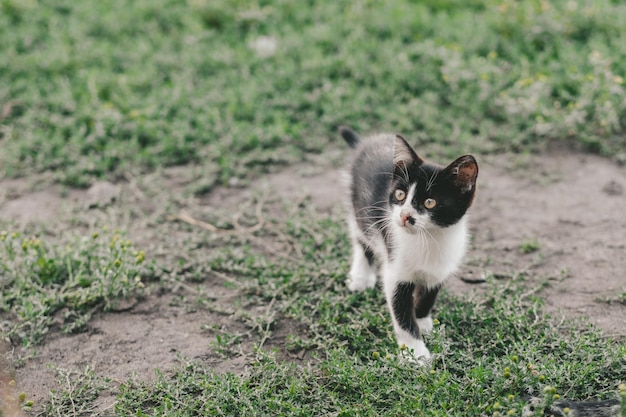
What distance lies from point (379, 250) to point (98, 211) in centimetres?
246

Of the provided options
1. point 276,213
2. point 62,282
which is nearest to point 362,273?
point 276,213

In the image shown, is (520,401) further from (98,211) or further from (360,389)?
(98,211)

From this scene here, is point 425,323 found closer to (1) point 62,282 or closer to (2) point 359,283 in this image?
(2) point 359,283

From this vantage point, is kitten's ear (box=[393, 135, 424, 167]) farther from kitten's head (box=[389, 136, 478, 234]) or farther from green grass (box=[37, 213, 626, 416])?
green grass (box=[37, 213, 626, 416])

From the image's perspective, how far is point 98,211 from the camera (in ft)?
17.1

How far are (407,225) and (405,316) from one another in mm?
588

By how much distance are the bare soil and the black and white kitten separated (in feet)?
2.03

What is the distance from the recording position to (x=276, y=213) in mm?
5234

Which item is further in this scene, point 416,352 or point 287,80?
point 287,80

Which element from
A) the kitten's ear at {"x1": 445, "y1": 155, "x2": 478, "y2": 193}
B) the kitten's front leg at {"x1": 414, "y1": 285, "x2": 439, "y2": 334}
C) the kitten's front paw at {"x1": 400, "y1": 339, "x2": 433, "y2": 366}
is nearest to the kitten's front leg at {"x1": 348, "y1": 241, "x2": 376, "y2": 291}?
the kitten's front leg at {"x1": 414, "y1": 285, "x2": 439, "y2": 334}

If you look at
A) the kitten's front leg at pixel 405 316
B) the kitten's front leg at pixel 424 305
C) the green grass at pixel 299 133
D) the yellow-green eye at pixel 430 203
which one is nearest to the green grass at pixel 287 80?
the green grass at pixel 299 133

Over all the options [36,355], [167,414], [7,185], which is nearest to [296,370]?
[167,414]

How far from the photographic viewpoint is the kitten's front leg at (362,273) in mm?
4270

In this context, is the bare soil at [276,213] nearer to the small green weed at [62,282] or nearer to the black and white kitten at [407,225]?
the small green weed at [62,282]
